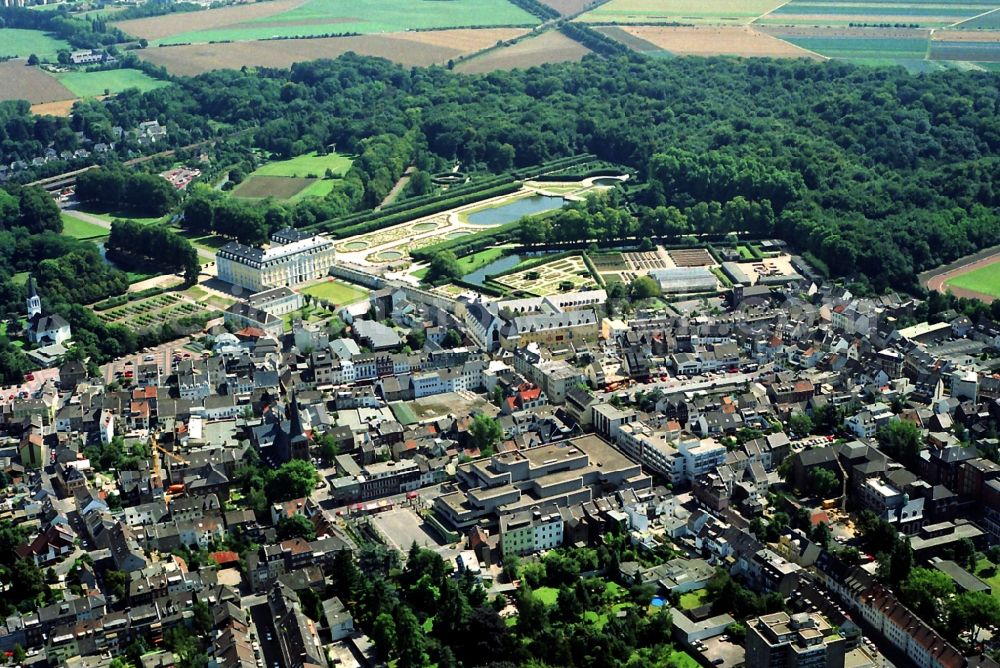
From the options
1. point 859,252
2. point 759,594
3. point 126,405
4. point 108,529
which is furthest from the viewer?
point 859,252

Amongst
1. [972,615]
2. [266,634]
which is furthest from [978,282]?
[266,634]

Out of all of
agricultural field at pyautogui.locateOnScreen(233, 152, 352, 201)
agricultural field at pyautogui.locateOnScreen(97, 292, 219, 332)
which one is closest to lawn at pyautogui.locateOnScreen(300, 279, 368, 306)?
agricultural field at pyautogui.locateOnScreen(97, 292, 219, 332)

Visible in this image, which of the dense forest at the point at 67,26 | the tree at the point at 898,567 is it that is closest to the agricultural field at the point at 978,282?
the tree at the point at 898,567

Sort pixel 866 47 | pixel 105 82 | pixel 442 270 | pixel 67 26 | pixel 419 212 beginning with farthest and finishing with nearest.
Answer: pixel 67 26, pixel 866 47, pixel 105 82, pixel 419 212, pixel 442 270

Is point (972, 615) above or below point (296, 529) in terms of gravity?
above

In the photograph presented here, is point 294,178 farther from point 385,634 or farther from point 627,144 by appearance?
point 385,634

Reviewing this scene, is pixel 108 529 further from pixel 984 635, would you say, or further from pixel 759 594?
pixel 984 635

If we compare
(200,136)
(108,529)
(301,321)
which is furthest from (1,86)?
(108,529)
